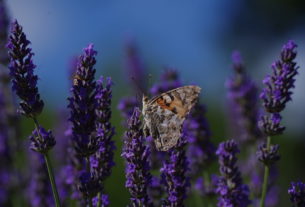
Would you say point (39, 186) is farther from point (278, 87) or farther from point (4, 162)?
point (278, 87)

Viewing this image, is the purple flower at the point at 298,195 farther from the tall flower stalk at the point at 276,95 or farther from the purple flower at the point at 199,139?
the purple flower at the point at 199,139

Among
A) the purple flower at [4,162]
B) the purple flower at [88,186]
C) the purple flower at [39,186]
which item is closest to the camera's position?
the purple flower at [88,186]

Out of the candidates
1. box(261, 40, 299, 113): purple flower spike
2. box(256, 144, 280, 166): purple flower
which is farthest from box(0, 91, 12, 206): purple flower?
box(261, 40, 299, 113): purple flower spike

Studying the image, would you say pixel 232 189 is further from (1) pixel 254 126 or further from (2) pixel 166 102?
(1) pixel 254 126

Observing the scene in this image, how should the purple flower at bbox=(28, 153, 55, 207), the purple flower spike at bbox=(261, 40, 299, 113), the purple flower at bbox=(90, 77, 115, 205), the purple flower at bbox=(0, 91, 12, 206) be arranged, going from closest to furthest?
the purple flower at bbox=(90, 77, 115, 205) → the purple flower spike at bbox=(261, 40, 299, 113) → the purple flower at bbox=(28, 153, 55, 207) → the purple flower at bbox=(0, 91, 12, 206)

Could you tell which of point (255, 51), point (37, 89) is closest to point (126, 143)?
point (37, 89)

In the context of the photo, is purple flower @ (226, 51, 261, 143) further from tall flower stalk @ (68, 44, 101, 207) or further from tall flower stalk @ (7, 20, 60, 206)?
tall flower stalk @ (7, 20, 60, 206)

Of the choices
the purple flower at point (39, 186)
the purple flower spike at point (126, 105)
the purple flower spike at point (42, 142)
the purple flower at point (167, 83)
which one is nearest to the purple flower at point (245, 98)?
the purple flower at point (167, 83)

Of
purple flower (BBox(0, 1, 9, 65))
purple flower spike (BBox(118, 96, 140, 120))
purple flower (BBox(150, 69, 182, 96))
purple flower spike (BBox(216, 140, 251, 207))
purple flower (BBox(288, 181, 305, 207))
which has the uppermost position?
purple flower (BBox(0, 1, 9, 65))
